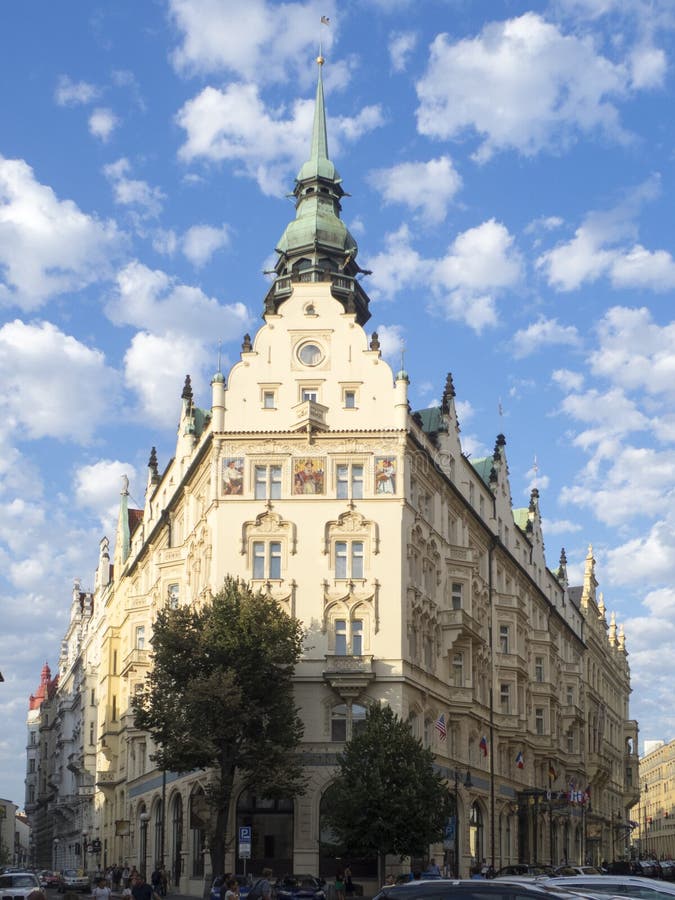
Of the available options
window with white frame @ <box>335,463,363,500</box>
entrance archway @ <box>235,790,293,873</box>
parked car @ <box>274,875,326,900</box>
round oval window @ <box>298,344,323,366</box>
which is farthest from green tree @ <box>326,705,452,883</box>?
round oval window @ <box>298,344,323,366</box>

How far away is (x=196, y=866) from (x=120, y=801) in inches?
1116

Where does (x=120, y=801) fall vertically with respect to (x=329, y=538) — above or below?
below

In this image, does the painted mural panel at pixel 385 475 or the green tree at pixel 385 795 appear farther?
the painted mural panel at pixel 385 475

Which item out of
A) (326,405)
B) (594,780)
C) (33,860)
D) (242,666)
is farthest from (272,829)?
(33,860)

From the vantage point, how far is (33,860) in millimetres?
171250

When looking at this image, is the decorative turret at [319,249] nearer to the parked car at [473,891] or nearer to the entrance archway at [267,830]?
the entrance archway at [267,830]

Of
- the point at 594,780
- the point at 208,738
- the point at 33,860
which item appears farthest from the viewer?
the point at 33,860

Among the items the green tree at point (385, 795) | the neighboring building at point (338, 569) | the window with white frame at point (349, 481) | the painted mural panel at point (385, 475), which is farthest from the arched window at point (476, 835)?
the window with white frame at point (349, 481)

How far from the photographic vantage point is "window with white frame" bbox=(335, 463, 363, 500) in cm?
5884

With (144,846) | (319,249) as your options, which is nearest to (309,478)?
(319,249)

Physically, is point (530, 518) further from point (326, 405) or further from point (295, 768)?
Result: point (295, 768)

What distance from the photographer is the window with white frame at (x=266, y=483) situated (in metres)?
58.8

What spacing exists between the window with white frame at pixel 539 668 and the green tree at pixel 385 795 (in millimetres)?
35989

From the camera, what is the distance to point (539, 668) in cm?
8856
